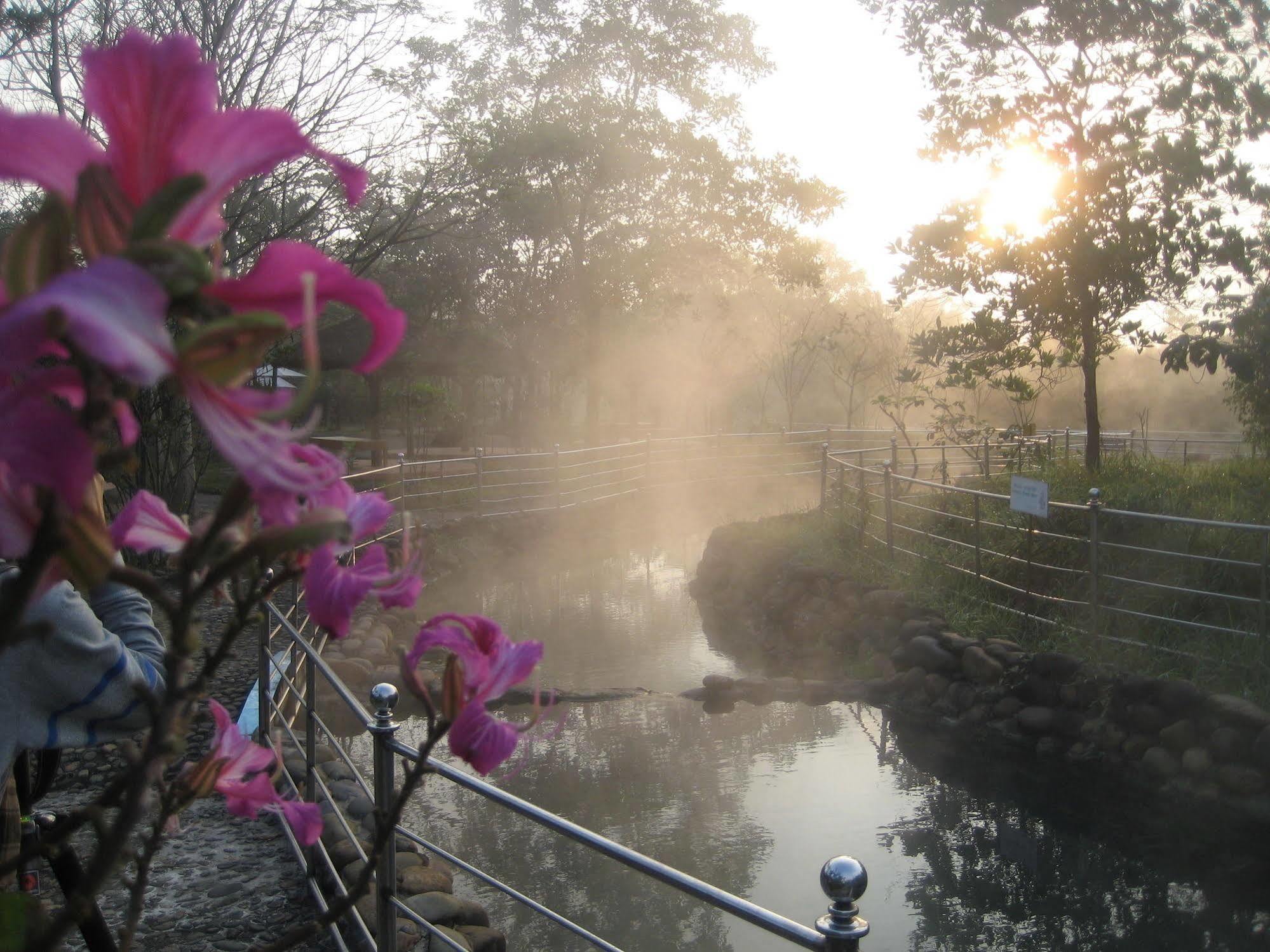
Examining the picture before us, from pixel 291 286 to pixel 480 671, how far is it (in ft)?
0.89

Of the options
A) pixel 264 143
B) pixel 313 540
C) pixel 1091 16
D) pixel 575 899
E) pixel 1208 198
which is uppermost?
pixel 1091 16

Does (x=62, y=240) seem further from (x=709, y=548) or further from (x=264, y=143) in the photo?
(x=709, y=548)

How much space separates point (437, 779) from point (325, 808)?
73.2 inches

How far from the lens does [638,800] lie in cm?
530

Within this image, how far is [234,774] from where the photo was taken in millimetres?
727

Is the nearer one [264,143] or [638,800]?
[264,143]

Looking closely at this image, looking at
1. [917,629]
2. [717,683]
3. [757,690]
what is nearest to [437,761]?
[717,683]

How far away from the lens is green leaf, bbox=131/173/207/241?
1.04 ft

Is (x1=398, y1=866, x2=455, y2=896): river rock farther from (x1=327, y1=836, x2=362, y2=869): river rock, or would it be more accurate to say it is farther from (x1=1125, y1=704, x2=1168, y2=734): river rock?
(x1=1125, y1=704, x2=1168, y2=734): river rock

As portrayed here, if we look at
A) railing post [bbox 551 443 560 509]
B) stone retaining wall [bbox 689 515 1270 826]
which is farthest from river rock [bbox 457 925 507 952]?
railing post [bbox 551 443 560 509]

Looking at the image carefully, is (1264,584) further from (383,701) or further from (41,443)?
(41,443)

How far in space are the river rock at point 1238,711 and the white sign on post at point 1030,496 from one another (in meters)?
1.37

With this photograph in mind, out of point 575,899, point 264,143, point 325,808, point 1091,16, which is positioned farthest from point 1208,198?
point 264,143

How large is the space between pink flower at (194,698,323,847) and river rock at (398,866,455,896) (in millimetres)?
2945
